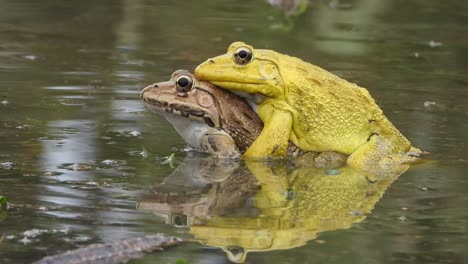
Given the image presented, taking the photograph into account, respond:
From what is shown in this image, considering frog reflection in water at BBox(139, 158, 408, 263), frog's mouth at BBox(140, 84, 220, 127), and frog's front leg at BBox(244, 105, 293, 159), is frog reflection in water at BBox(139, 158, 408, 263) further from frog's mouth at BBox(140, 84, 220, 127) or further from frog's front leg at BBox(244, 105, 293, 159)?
frog's mouth at BBox(140, 84, 220, 127)

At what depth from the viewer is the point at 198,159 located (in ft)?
28.2

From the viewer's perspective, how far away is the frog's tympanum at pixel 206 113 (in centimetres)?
845

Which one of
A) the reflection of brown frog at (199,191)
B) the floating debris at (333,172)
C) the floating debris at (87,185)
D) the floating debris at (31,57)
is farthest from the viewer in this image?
the floating debris at (31,57)

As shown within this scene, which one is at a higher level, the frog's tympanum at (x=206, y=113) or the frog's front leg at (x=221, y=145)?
the frog's tympanum at (x=206, y=113)

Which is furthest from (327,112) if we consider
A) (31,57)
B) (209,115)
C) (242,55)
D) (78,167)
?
(31,57)

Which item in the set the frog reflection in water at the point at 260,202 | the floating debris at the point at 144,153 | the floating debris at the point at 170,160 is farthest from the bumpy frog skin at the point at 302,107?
the floating debris at the point at 144,153

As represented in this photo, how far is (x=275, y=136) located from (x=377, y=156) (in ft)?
2.50

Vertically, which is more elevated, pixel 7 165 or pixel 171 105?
pixel 171 105

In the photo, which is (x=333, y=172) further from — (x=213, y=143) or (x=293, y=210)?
(x=293, y=210)

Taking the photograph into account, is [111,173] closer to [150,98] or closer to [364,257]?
[150,98]

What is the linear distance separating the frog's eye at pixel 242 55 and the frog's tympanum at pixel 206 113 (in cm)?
27

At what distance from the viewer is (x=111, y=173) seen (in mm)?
7852

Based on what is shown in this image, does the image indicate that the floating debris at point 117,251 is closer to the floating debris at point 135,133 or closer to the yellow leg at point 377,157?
the yellow leg at point 377,157

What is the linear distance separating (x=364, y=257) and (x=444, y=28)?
954cm
